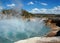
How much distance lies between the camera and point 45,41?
2426 millimetres

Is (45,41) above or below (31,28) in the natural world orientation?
below

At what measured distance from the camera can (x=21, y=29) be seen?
2.43 m

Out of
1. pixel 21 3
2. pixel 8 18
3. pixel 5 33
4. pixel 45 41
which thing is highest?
pixel 21 3

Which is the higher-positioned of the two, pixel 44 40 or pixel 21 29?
pixel 21 29

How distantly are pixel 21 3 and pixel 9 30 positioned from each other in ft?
1.45

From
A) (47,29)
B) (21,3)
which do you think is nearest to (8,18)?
(21,3)

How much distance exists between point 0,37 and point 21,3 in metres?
0.59

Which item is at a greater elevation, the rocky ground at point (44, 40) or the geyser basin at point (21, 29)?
the geyser basin at point (21, 29)

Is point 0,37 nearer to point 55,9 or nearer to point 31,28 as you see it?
point 31,28

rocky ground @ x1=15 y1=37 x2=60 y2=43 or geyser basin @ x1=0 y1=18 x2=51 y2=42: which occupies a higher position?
geyser basin @ x1=0 y1=18 x2=51 y2=42

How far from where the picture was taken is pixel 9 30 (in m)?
2.40

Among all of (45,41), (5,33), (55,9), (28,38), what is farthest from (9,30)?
(55,9)

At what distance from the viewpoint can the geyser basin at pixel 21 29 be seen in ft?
7.83

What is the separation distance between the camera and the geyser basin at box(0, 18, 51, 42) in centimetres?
239
